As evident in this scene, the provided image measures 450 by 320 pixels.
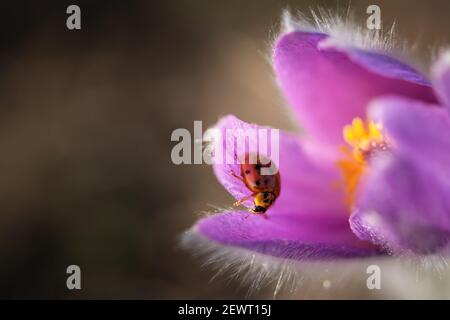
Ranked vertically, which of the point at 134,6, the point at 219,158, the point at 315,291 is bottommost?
the point at 315,291

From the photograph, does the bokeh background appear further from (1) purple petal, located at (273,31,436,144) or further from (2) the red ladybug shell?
(2) the red ladybug shell

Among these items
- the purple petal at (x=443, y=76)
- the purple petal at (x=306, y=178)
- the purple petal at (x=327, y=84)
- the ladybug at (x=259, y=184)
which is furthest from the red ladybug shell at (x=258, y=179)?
the purple petal at (x=443, y=76)

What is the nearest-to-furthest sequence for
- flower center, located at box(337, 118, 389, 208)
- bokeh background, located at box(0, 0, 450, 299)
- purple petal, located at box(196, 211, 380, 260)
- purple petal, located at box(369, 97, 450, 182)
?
purple petal, located at box(369, 97, 450, 182)
purple petal, located at box(196, 211, 380, 260)
flower center, located at box(337, 118, 389, 208)
bokeh background, located at box(0, 0, 450, 299)

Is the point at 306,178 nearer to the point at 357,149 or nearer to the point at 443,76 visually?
the point at 357,149

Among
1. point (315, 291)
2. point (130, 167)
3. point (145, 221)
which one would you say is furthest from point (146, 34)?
point (315, 291)

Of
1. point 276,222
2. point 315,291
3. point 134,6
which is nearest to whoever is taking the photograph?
point 276,222

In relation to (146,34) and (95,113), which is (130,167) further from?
(146,34)

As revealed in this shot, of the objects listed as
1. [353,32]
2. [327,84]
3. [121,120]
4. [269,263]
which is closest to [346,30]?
[353,32]

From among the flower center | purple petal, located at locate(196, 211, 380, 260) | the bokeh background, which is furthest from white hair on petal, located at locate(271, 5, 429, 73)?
the bokeh background
